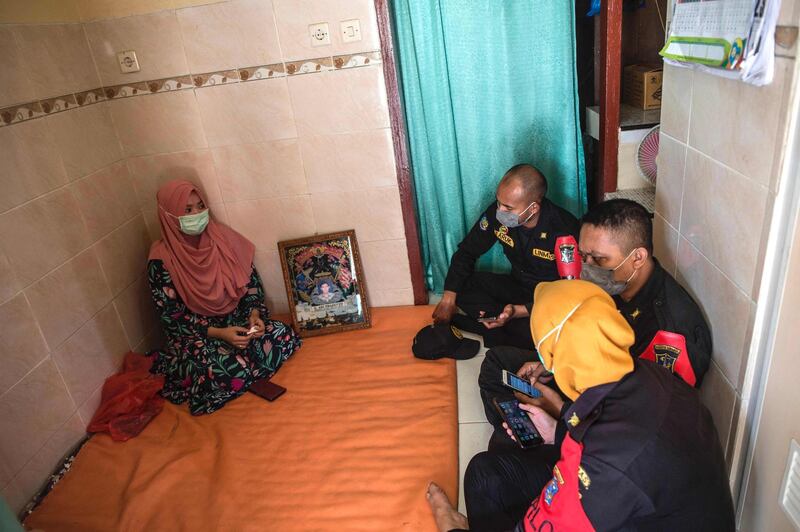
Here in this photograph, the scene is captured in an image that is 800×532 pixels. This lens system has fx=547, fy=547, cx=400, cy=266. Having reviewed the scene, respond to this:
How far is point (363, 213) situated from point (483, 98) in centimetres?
81

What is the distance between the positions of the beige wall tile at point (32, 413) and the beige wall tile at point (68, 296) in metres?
0.14

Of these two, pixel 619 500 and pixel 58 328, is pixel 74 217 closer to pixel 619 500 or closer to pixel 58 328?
pixel 58 328

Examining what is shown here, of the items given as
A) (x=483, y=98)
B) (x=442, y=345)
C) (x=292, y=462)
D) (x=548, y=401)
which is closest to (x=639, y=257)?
(x=548, y=401)

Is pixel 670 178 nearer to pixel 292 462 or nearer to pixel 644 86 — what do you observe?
pixel 644 86

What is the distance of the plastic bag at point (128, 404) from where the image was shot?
7.64 ft

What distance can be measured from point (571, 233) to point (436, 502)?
4.07 ft

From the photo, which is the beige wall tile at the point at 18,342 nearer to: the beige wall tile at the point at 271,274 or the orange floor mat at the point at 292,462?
the orange floor mat at the point at 292,462

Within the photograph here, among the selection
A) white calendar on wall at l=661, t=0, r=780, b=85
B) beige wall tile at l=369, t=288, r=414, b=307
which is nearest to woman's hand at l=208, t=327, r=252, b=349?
beige wall tile at l=369, t=288, r=414, b=307

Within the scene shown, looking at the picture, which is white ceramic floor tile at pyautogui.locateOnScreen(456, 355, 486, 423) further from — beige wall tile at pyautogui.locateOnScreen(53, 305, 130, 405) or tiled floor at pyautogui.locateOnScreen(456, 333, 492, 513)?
beige wall tile at pyautogui.locateOnScreen(53, 305, 130, 405)

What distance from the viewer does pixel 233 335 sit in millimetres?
2547

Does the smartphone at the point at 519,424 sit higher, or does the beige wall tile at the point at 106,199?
the beige wall tile at the point at 106,199

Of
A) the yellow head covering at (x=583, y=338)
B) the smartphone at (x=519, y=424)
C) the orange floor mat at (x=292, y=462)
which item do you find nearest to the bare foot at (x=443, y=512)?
the orange floor mat at (x=292, y=462)

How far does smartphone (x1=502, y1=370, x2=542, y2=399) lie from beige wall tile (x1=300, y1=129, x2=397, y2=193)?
1156 mm

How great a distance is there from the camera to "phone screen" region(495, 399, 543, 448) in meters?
1.77
